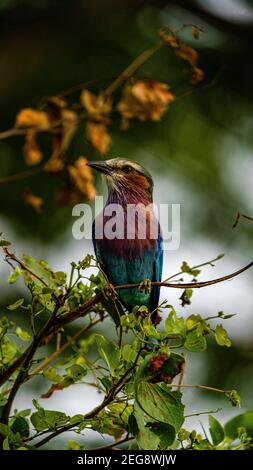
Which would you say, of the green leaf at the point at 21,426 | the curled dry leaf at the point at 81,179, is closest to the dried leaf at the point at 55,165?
the curled dry leaf at the point at 81,179

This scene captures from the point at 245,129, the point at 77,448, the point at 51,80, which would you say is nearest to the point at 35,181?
the point at 51,80

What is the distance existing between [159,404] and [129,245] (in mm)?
2126

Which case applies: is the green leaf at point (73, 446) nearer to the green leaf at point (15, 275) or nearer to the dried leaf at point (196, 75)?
the green leaf at point (15, 275)

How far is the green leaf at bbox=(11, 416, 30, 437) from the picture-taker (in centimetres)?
271

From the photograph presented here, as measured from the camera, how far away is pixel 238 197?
7.27 metres

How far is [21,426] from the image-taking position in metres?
2.71

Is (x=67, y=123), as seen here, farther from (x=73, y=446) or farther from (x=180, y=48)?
(x=73, y=446)

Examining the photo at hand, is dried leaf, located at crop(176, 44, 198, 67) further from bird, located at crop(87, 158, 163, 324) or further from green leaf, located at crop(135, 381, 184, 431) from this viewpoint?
green leaf, located at crop(135, 381, 184, 431)

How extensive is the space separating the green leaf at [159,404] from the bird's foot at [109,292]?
41 cm

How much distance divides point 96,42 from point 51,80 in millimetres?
508

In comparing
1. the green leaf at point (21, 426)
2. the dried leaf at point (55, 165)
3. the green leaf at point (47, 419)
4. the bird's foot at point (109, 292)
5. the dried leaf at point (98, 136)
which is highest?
the dried leaf at point (98, 136)

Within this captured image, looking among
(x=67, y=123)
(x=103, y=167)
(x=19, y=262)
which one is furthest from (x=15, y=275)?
(x=103, y=167)

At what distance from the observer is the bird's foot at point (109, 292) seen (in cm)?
274
